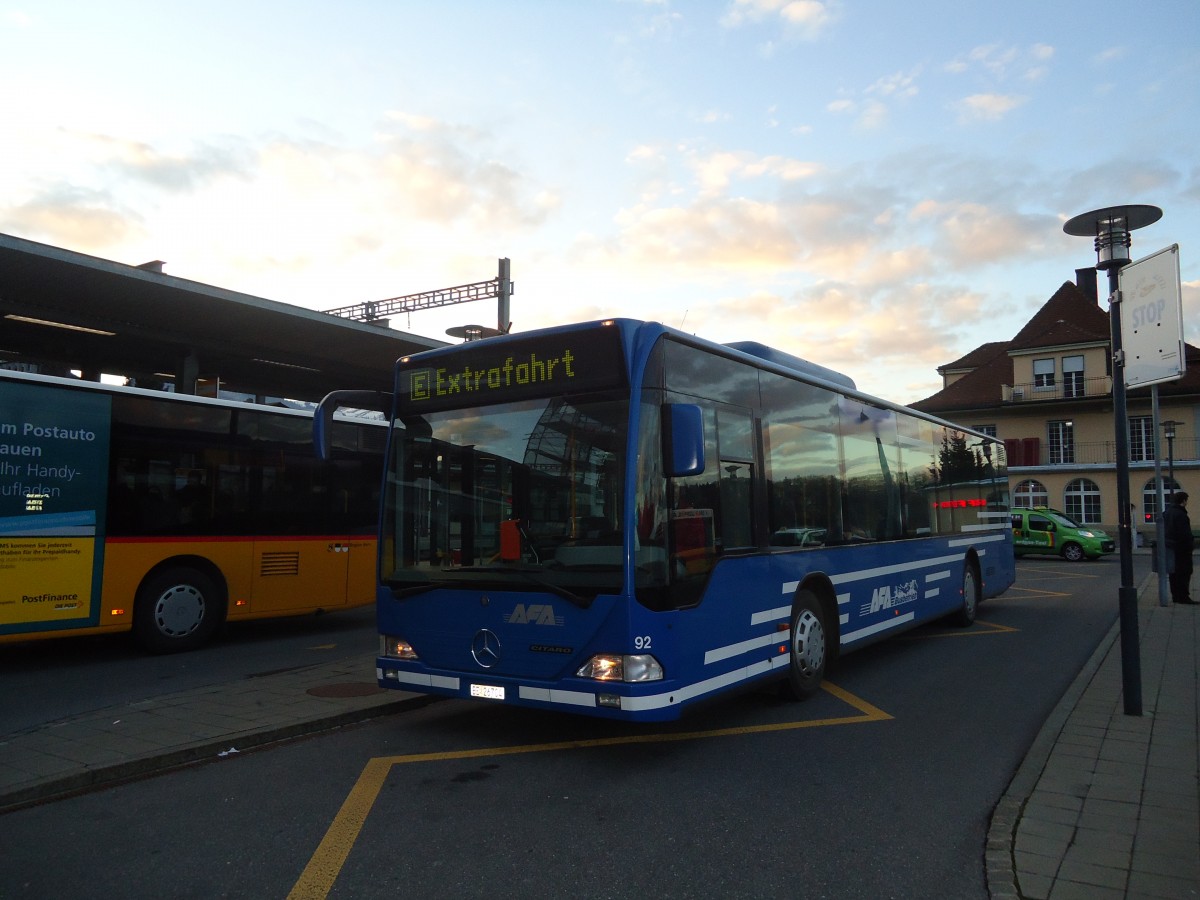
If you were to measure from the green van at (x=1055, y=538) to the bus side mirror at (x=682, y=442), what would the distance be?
2982 centimetres

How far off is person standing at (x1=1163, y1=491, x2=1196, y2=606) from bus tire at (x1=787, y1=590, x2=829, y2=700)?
10260 millimetres

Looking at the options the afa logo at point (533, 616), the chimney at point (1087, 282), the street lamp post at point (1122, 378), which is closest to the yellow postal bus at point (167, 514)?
the afa logo at point (533, 616)

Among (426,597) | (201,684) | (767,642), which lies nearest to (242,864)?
(426,597)

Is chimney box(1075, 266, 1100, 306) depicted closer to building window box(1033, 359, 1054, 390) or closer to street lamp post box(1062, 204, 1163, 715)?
building window box(1033, 359, 1054, 390)

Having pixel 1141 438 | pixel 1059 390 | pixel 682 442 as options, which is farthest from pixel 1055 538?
pixel 682 442

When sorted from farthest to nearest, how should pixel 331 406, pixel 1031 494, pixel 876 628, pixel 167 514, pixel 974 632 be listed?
pixel 1031 494
pixel 974 632
pixel 167 514
pixel 876 628
pixel 331 406

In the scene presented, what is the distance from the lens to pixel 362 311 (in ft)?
123

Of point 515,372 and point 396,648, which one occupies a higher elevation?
point 515,372

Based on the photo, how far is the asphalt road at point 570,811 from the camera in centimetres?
416

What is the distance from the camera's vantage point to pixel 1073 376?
51875mm

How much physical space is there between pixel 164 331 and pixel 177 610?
33.9ft

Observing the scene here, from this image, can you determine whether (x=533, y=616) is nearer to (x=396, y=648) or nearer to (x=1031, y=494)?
(x=396, y=648)

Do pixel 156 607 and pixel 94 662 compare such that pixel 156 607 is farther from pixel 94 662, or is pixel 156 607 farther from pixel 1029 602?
pixel 1029 602

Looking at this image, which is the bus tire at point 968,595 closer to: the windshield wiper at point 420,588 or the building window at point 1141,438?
the windshield wiper at point 420,588
